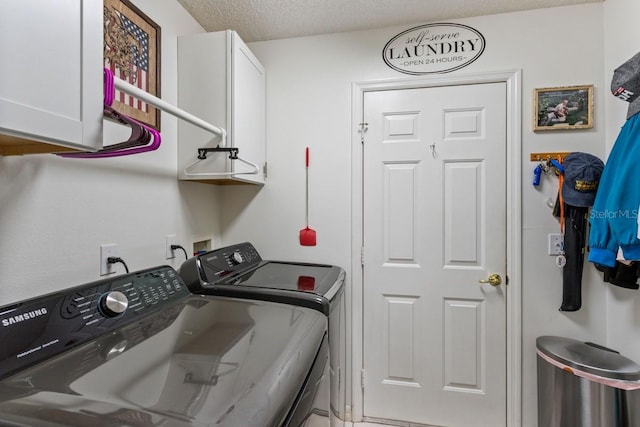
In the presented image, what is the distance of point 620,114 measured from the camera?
1613mm

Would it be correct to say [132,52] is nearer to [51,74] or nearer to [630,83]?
[51,74]

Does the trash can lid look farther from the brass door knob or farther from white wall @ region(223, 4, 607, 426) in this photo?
the brass door knob

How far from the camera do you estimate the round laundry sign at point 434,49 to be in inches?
74.3

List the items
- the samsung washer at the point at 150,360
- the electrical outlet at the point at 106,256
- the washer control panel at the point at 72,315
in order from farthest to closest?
the electrical outlet at the point at 106,256, the washer control panel at the point at 72,315, the samsung washer at the point at 150,360

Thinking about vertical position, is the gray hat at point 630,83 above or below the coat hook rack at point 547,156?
above

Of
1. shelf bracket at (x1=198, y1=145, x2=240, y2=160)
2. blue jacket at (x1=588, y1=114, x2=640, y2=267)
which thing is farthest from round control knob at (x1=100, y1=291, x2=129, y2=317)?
blue jacket at (x1=588, y1=114, x2=640, y2=267)

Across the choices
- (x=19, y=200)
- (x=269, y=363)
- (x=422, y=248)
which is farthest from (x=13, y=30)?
(x=422, y=248)

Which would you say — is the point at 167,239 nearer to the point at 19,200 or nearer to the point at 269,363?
the point at 19,200

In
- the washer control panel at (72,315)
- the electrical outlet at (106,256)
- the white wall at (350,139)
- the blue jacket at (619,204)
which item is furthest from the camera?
the white wall at (350,139)

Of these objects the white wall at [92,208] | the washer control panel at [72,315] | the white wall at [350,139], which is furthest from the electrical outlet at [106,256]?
the white wall at [350,139]

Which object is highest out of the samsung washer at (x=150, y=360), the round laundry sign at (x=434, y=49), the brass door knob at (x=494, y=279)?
the round laundry sign at (x=434, y=49)

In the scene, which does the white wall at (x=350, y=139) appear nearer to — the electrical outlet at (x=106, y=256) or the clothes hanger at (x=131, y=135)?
the electrical outlet at (x=106, y=256)

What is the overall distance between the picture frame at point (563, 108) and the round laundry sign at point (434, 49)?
0.44 metres

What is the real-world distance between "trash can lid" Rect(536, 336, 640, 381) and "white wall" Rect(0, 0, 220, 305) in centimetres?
200
